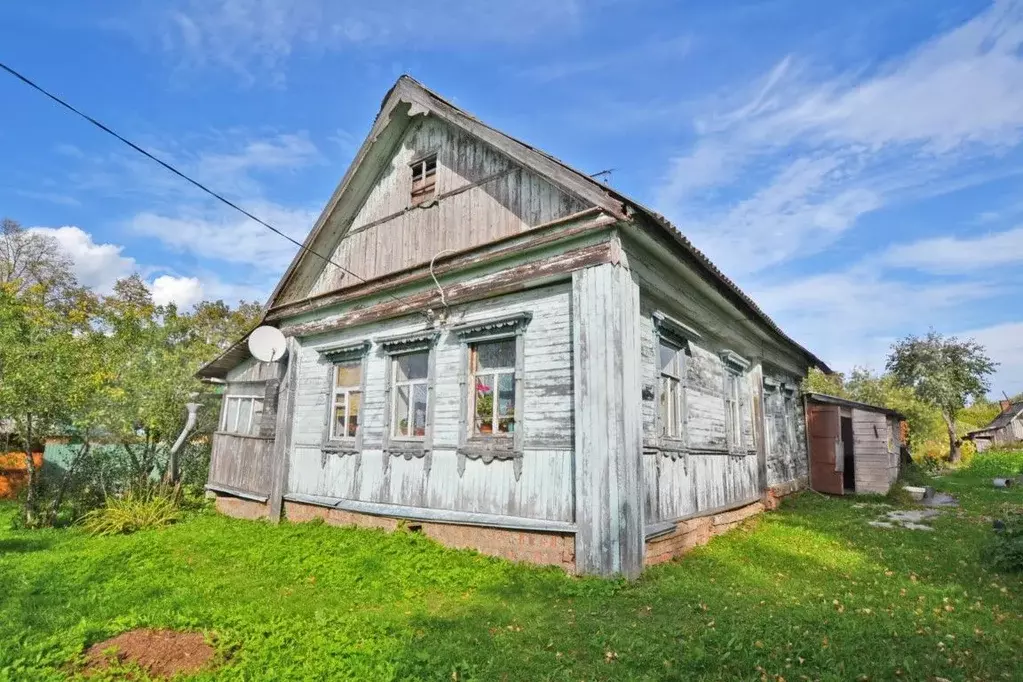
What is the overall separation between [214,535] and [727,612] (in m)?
8.21

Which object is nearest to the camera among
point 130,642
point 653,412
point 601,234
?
point 130,642

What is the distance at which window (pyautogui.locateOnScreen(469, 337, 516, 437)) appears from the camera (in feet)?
25.1

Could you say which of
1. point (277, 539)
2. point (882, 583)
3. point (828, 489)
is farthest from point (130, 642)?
point (828, 489)

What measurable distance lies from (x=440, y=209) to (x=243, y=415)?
6.92 meters

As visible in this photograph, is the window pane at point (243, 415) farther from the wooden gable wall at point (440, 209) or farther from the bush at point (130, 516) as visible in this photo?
the wooden gable wall at point (440, 209)

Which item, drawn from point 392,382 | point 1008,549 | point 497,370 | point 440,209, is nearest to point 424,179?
point 440,209

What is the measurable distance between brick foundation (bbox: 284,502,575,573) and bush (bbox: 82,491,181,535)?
418cm

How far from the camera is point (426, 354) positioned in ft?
29.6

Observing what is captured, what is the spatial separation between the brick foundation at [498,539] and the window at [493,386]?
4.38ft

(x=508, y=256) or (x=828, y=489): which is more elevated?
(x=508, y=256)

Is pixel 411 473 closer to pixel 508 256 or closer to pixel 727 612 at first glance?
pixel 508 256

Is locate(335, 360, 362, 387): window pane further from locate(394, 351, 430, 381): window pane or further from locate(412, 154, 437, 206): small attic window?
locate(412, 154, 437, 206): small attic window

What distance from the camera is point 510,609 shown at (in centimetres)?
548

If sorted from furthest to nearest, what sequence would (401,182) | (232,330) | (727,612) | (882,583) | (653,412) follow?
(232,330) → (401,182) → (653,412) → (882,583) → (727,612)
